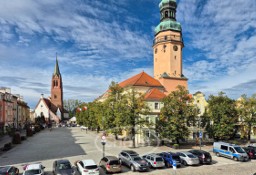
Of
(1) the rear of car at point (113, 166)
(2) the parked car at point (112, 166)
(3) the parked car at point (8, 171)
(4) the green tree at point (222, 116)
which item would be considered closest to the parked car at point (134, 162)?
(2) the parked car at point (112, 166)

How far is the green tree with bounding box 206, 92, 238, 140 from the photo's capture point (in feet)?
123

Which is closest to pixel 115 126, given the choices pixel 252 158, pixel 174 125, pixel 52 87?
pixel 174 125

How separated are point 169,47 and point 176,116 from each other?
24.4 m

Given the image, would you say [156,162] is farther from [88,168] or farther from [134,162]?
[88,168]

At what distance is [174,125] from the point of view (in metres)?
35.2

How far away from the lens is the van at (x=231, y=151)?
2714cm

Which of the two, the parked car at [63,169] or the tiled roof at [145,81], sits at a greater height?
the tiled roof at [145,81]

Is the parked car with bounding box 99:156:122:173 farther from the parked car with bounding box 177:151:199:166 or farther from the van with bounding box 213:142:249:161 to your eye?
the van with bounding box 213:142:249:161

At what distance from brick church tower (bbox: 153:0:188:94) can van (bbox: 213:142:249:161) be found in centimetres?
2701

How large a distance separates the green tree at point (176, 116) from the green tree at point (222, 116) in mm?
4313

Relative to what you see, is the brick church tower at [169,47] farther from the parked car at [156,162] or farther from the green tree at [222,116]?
the parked car at [156,162]

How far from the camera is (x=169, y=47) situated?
5525cm

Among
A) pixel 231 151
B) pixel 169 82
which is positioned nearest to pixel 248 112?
pixel 231 151

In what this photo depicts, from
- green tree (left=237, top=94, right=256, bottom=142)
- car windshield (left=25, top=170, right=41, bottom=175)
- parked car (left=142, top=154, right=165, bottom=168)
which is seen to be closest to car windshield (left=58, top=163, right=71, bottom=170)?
car windshield (left=25, top=170, right=41, bottom=175)
